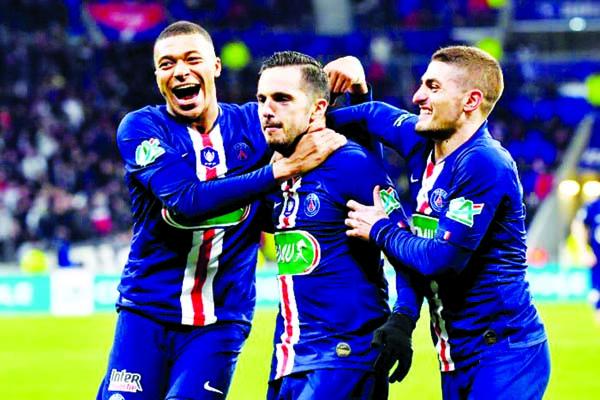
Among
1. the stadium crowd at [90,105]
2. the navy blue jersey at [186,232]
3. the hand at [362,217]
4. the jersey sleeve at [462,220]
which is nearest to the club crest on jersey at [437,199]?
the jersey sleeve at [462,220]

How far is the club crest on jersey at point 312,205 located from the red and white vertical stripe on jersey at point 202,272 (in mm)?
607

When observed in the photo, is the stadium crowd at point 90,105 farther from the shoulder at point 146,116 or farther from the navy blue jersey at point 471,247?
the navy blue jersey at point 471,247

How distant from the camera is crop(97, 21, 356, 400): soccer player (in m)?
5.20

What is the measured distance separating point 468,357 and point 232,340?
3.93 ft

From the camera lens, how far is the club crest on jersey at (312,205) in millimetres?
4973

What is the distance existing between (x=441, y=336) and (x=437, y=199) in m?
0.63

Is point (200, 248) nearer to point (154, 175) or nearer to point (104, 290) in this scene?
point (154, 175)

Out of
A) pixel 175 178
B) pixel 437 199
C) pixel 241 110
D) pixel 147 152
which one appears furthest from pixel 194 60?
pixel 437 199

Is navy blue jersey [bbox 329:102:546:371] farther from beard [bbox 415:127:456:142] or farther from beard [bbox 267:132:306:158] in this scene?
beard [bbox 267:132:306:158]

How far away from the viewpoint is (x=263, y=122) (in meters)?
4.98

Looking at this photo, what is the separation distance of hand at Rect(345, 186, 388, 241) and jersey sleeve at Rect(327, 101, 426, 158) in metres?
0.40

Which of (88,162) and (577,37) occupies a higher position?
(577,37)

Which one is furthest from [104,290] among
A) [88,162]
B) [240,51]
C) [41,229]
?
[240,51]

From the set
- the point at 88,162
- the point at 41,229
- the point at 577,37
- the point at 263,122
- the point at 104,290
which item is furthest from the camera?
the point at 577,37
